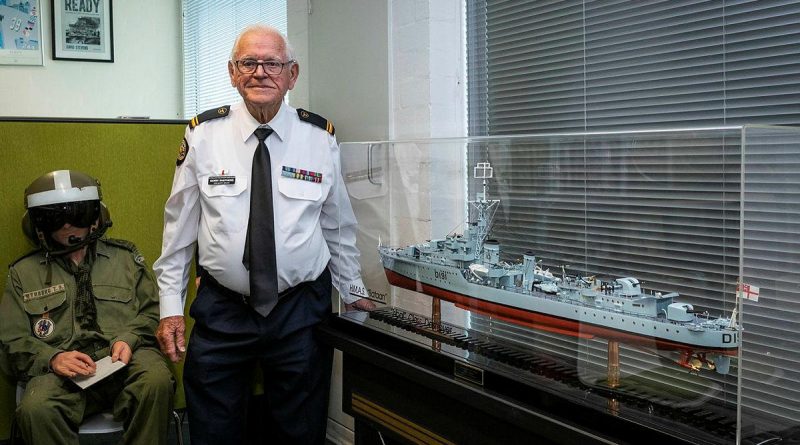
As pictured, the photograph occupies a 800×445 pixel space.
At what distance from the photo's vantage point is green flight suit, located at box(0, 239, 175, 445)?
2.41m

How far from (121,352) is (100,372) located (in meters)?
0.10

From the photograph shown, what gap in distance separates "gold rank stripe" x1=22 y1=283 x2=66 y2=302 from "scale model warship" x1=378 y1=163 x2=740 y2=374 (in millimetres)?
1263

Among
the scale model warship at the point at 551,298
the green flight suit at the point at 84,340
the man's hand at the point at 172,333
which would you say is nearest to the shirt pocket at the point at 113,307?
the green flight suit at the point at 84,340

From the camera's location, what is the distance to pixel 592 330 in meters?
1.57

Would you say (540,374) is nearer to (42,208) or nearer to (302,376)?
(302,376)

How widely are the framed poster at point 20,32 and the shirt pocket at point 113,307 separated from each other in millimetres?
2970

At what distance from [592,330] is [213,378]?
3.81 feet

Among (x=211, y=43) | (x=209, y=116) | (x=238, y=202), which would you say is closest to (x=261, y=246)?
(x=238, y=202)

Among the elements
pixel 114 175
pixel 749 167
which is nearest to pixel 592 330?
pixel 749 167

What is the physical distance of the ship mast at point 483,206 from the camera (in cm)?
179

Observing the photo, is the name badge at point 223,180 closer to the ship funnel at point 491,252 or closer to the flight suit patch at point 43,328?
the ship funnel at point 491,252

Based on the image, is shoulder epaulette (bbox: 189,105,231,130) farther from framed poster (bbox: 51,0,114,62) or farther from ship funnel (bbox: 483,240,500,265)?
framed poster (bbox: 51,0,114,62)

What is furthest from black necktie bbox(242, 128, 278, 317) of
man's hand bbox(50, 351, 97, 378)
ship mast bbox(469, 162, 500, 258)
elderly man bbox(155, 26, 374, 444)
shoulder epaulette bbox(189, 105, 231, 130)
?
man's hand bbox(50, 351, 97, 378)

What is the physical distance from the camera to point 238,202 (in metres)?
2.16
